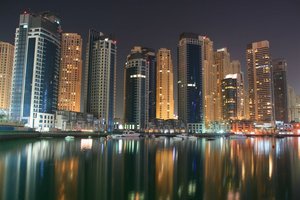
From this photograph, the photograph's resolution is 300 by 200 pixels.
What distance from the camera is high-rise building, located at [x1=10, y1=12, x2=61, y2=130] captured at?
155 m

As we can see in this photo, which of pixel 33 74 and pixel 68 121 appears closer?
pixel 33 74

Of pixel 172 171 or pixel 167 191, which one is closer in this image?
pixel 167 191

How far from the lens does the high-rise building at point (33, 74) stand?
509 feet

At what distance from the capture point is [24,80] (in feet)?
513

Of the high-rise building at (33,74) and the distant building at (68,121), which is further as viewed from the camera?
the distant building at (68,121)

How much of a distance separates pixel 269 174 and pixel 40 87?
151134 millimetres

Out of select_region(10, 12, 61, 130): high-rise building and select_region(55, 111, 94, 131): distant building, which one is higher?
select_region(10, 12, 61, 130): high-rise building

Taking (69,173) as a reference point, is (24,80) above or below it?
above

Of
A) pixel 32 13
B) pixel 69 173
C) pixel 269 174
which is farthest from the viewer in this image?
pixel 32 13

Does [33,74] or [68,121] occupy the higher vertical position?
[33,74]

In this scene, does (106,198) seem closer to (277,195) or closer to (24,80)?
(277,195)

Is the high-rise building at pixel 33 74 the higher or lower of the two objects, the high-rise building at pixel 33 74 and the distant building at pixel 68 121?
the higher

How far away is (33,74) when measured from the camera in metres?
157

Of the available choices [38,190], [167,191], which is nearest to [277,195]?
[167,191]
